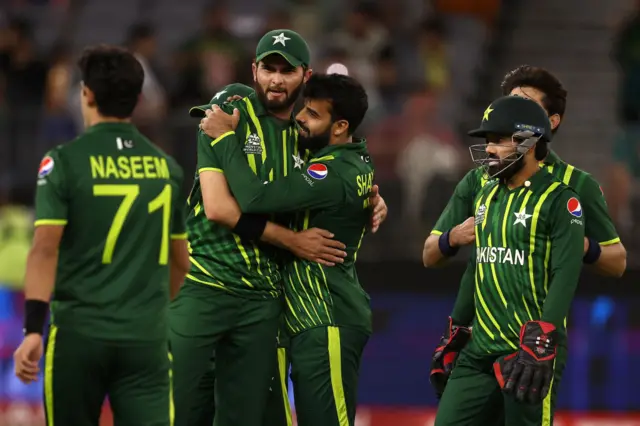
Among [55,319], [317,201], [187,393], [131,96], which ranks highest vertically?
[131,96]

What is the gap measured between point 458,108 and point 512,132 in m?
7.52

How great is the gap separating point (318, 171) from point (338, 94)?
440 mm

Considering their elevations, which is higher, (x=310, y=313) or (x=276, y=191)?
(x=276, y=191)

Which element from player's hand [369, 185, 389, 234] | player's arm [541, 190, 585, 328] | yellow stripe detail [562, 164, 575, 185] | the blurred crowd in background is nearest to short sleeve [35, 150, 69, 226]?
player's hand [369, 185, 389, 234]

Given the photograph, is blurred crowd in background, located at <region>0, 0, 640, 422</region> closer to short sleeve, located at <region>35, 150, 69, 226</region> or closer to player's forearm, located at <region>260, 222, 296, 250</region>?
player's forearm, located at <region>260, 222, 296, 250</region>

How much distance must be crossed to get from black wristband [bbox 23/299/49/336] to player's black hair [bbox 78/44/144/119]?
933 millimetres

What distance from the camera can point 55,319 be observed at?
6316 millimetres

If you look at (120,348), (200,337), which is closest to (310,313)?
(200,337)

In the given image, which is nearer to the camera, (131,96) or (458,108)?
(131,96)

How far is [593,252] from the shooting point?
22.9 ft

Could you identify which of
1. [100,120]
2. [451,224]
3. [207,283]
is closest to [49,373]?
[207,283]

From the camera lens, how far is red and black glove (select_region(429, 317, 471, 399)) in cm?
712

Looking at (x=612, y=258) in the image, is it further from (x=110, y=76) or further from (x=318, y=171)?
(x=110, y=76)

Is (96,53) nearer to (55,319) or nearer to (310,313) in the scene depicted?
(55,319)
